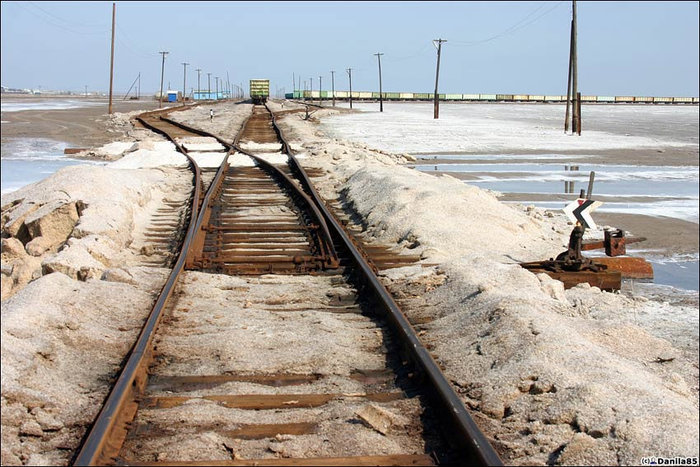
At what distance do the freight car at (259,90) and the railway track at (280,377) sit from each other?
278 feet

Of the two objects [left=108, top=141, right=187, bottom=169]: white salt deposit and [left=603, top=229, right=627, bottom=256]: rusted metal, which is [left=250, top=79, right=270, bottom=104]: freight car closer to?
[left=108, top=141, right=187, bottom=169]: white salt deposit

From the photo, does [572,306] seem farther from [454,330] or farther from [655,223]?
[655,223]

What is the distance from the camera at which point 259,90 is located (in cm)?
9362

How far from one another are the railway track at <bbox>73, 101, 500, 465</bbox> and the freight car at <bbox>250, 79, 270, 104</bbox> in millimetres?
84819

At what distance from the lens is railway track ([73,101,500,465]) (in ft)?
15.0

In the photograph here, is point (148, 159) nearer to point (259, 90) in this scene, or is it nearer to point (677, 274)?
point (677, 274)

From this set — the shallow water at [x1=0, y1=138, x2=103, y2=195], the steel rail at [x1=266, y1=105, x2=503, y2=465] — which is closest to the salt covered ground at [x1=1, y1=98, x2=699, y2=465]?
the steel rail at [x1=266, y1=105, x2=503, y2=465]

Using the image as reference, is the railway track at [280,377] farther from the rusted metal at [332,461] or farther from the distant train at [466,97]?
the distant train at [466,97]

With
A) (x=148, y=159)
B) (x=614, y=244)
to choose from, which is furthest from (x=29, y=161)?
(x=614, y=244)

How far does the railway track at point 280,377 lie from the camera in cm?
458

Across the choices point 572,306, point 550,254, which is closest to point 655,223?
point 550,254

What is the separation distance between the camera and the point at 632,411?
4.81 meters

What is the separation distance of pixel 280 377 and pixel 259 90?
9005 centimetres

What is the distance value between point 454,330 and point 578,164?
21276mm
